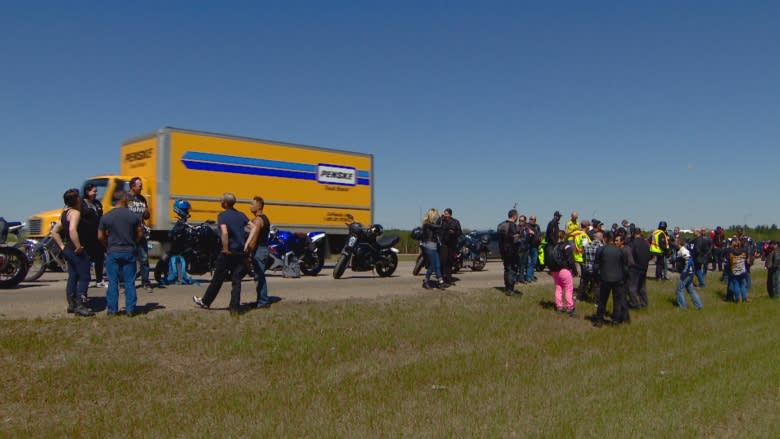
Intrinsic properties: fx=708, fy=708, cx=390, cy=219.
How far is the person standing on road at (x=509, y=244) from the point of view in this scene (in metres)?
14.1

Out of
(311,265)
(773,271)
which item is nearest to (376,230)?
(311,265)

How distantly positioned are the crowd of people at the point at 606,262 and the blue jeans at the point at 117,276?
7.12 meters

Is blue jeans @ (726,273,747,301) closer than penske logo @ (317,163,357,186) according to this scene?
Yes

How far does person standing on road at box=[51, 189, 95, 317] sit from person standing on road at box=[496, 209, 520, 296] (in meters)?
7.72

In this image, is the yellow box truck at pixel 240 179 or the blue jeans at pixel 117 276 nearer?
the blue jeans at pixel 117 276

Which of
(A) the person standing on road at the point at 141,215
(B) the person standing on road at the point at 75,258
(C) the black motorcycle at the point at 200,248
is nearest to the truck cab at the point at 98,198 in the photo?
(C) the black motorcycle at the point at 200,248

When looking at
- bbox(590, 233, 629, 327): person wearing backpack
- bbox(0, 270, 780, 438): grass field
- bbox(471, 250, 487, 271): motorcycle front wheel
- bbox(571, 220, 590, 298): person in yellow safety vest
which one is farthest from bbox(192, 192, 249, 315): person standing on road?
bbox(471, 250, 487, 271): motorcycle front wheel

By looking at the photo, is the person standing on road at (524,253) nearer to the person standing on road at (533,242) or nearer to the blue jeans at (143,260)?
the person standing on road at (533,242)

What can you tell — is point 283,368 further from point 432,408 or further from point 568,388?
point 568,388

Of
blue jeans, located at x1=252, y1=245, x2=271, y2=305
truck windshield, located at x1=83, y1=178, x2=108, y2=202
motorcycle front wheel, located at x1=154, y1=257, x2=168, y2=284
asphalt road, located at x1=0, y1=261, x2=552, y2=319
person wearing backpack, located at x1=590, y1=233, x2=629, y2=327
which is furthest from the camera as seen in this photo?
truck windshield, located at x1=83, y1=178, x2=108, y2=202

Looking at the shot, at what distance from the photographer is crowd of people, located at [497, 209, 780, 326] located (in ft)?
40.2

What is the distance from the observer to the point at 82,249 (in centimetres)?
965

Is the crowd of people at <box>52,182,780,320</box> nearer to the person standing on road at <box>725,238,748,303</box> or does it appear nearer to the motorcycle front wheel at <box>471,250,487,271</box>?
the person standing on road at <box>725,238,748,303</box>

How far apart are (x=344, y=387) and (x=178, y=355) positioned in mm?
2239
